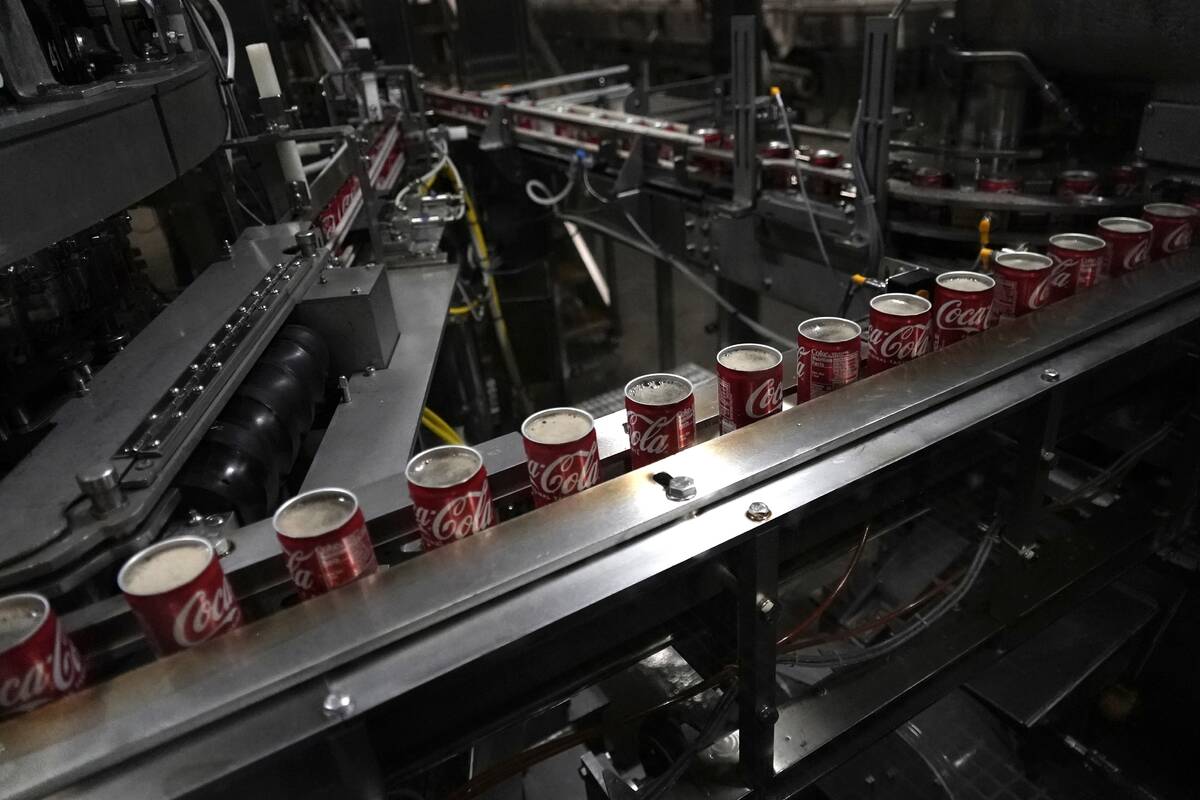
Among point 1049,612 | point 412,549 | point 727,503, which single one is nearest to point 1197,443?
point 1049,612

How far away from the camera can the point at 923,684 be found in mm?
1303

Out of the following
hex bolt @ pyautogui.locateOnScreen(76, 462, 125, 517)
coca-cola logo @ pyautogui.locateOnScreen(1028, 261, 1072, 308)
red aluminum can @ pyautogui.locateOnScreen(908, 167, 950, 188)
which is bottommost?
coca-cola logo @ pyautogui.locateOnScreen(1028, 261, 1072, 308)

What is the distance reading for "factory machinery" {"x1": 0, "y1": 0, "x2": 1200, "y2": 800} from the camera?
86 cm

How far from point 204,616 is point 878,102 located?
1902 millimetres

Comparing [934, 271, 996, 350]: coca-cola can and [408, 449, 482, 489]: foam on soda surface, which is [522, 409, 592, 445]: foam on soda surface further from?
[934, 271, 996, 350]: coca-cola can

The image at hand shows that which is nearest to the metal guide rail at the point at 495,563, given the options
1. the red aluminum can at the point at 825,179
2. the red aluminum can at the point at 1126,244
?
the red aluminum can at the point at 1126,244

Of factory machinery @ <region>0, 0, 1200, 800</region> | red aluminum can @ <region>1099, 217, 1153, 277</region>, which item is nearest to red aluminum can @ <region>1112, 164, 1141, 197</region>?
factory machinery @ <region>0, 0, 1200, 800</region>

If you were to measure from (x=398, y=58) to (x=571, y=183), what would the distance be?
5.68 ft

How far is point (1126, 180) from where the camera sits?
1.92 m

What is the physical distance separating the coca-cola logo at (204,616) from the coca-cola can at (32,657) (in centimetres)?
10

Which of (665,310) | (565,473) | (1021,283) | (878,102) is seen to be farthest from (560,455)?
(665,310)

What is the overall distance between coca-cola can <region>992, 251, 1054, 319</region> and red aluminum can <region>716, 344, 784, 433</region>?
0.53 metres

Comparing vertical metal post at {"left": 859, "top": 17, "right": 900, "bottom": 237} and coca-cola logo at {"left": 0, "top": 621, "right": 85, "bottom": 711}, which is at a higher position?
vertical metal post at {"left": 859, "top": 17, "right": 900, "bottom": 237}

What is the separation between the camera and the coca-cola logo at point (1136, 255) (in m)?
1.50
